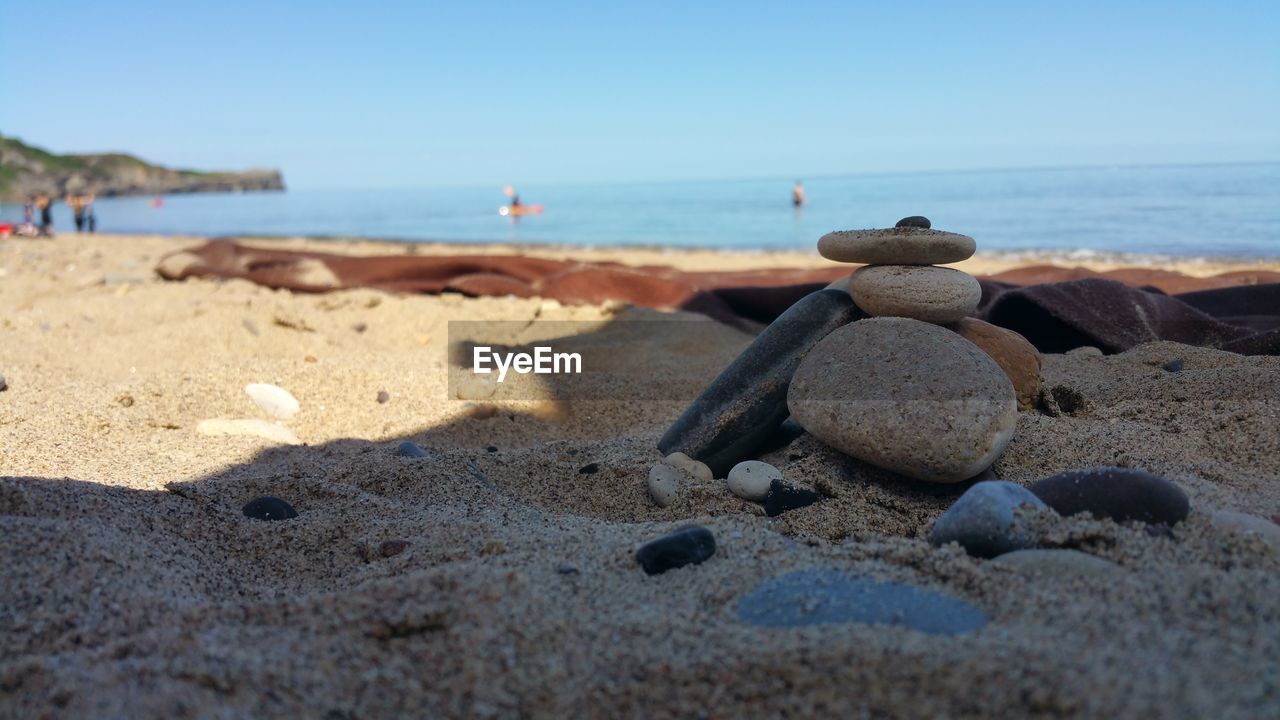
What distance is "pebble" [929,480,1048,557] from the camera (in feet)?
6.98

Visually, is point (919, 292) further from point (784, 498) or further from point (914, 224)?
point (784, 498)

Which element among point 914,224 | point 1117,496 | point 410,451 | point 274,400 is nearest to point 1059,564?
point 1117,496

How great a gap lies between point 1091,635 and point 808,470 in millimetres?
1518

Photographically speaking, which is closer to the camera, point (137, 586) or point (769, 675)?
point (769, 675)

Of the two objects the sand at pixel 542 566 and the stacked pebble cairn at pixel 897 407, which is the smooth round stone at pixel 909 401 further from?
the sand at pixel 542 566

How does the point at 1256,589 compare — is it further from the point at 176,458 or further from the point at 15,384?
the point at 15,384

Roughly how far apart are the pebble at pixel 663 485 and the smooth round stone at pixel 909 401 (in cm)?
47

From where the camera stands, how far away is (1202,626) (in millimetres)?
1566

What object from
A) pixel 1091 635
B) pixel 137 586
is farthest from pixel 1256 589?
pixel 137 586

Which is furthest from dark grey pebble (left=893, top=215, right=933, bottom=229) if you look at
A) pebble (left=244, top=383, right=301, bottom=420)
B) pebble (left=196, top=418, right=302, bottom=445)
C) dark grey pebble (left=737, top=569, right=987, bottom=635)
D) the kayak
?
the kayak

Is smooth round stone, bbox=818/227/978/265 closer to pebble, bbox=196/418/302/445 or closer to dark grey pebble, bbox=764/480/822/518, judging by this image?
dark grey pebble, bbox=764/480/822/518

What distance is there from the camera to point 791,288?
6.50 metres

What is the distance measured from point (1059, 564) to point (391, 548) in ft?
5.32

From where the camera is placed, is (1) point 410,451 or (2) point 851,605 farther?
(1) point 410,451
